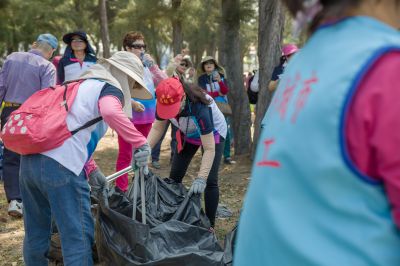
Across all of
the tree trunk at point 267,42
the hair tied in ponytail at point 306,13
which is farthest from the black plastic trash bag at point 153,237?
the tree trunk at point 267,42

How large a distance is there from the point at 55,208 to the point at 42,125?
1.39ft

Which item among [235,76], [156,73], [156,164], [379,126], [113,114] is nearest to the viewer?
[379,126]

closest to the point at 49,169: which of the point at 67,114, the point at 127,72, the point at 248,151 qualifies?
the point at 67,114

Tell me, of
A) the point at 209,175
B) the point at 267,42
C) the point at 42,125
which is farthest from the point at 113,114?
the point at 267,42

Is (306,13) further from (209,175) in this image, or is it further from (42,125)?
(209,175)

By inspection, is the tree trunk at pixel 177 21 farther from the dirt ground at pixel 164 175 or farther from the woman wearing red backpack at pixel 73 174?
the woman wearing red backpack at pixel 73 174

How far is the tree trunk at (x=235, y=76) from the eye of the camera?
7.91 meters

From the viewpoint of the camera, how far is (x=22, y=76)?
184 inches

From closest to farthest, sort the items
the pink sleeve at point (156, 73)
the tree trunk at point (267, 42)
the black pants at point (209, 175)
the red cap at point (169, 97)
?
the red cap at point (169, 97)
the black pants at point (209, 175)
the pink sleeve at point (156, 73)
the tree trunk at point (267, 42)

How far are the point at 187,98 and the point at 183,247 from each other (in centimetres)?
109

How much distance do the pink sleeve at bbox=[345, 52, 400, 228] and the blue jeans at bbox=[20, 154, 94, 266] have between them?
6.19 ft

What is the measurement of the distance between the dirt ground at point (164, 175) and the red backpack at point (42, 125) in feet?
5.42

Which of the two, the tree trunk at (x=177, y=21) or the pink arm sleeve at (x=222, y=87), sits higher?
the tree trunk at (x=177, y=21)

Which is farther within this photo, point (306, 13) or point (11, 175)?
point (11, 175)
